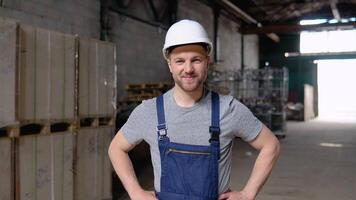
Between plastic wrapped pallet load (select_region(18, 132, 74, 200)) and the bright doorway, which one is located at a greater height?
the bright doorway

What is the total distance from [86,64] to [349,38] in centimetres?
1934

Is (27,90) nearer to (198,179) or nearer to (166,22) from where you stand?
(198,179)

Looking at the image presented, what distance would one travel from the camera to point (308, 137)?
13164 millimetres

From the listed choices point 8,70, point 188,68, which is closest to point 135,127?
point 188,68

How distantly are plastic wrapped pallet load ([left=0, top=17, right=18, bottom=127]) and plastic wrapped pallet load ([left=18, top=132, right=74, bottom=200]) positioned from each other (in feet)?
0.93

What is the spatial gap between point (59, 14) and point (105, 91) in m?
3.11

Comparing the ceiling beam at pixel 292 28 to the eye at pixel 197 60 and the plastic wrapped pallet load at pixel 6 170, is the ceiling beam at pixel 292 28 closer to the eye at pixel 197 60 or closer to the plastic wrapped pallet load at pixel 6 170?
the plastic wrapped pallet load at pixel 6 170

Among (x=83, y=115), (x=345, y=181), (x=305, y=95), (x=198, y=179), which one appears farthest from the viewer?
(x=305, y=95)

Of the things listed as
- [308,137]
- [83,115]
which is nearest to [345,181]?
[83,115]

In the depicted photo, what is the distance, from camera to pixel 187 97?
1.77 m

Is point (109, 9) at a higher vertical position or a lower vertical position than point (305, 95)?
higher

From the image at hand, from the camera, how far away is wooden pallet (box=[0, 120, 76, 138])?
369cm

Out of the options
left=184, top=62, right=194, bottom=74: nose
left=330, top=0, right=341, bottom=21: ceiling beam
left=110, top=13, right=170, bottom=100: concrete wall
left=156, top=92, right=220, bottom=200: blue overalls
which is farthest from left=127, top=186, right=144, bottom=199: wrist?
left=330, top=0, right=341, bottom=21: ceiling beam

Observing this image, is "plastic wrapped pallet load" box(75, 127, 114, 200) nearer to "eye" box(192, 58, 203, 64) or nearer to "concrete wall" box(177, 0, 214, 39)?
"eye" box(192, 58, 203, 64)
